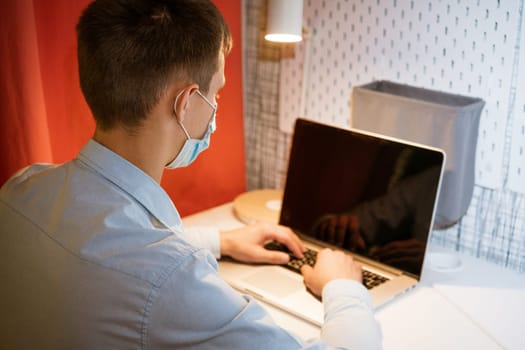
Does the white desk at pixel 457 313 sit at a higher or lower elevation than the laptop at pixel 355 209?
lower

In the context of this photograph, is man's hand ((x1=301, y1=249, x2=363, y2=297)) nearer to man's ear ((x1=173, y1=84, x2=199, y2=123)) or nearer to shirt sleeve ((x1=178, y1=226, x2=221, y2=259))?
shirt sleeve ((x1=178, y1=226, x2=221, y2=259))

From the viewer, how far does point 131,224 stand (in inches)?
33.7

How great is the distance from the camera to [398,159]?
1.32m

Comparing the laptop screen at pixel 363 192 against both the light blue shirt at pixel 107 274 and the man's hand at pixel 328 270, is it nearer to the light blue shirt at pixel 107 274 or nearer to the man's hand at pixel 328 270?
the man's hand at pixel 328 270

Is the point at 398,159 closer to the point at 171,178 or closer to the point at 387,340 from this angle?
the point at 387,340

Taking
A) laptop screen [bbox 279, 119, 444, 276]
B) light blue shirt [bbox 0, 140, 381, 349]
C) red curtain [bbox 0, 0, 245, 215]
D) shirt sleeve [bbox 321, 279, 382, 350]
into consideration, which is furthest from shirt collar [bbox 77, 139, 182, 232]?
laptop screen [bbox 279, 119, 444, 276]

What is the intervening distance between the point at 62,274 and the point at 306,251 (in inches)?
26.7

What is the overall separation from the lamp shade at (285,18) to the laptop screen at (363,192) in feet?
0.65

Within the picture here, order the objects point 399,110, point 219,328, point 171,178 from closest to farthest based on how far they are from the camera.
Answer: point 219,328 < point 399,110 < point 171,178

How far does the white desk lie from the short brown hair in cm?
48

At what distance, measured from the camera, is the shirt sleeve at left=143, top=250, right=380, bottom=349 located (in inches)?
31.4

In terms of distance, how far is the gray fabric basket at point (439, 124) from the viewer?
4.36ft

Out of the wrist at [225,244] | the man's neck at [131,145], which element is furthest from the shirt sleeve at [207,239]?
the man's neck at [131,145]

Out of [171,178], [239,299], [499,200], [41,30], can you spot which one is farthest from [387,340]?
[41,30]
